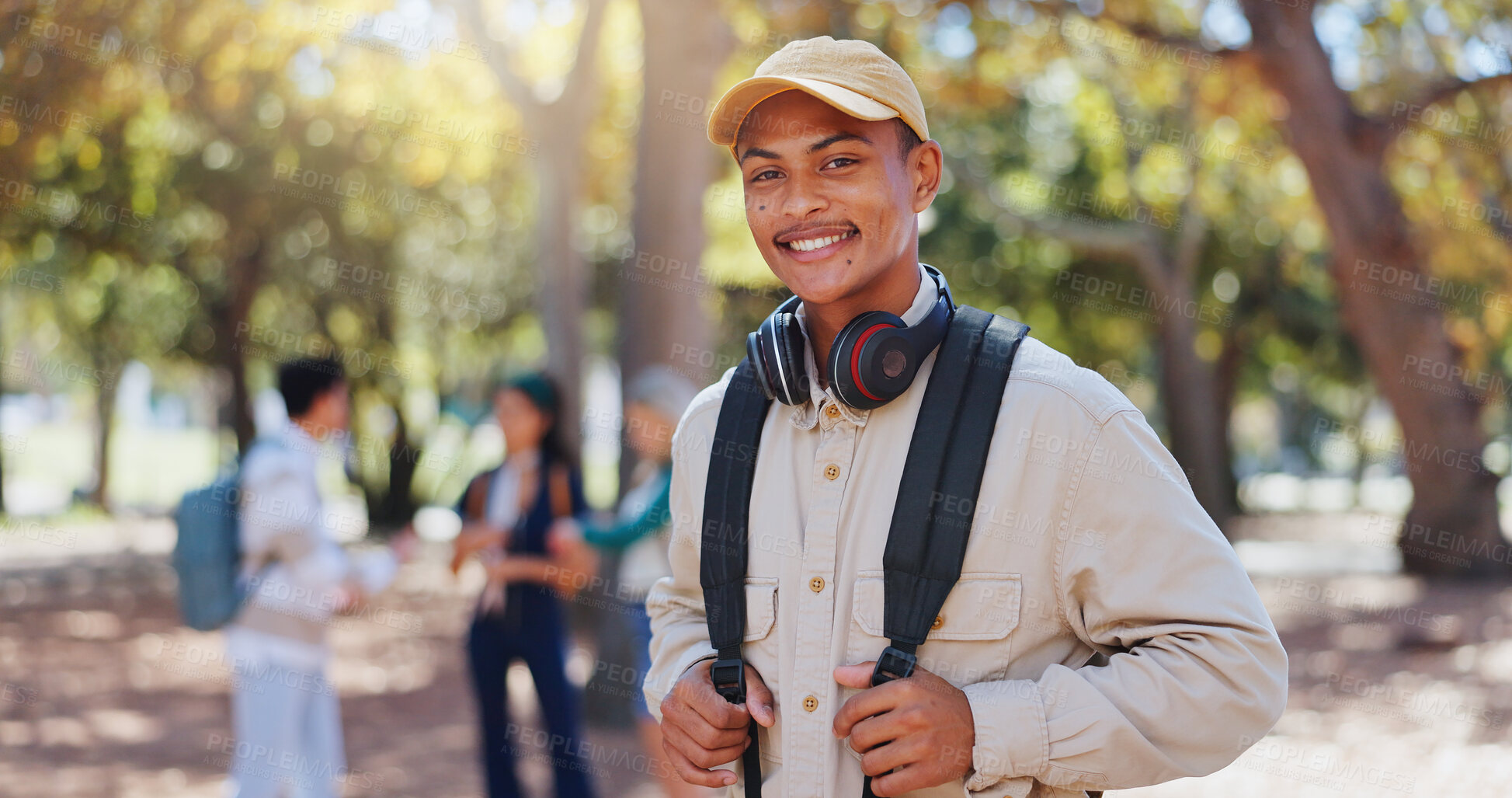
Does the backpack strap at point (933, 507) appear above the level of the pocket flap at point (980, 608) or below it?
above

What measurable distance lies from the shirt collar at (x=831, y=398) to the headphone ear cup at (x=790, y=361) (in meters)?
0.02

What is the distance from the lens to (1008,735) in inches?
70.7

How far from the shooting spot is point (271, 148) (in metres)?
17.3

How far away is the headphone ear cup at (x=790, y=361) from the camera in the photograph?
2.09 meters

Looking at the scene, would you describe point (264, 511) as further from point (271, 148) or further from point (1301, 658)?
point (271, 148)

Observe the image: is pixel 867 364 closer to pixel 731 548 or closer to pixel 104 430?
pixel 731 548

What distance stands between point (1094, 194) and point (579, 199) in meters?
13.6

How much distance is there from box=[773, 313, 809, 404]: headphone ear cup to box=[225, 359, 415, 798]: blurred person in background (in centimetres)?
382

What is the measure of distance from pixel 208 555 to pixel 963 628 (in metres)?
4.23
